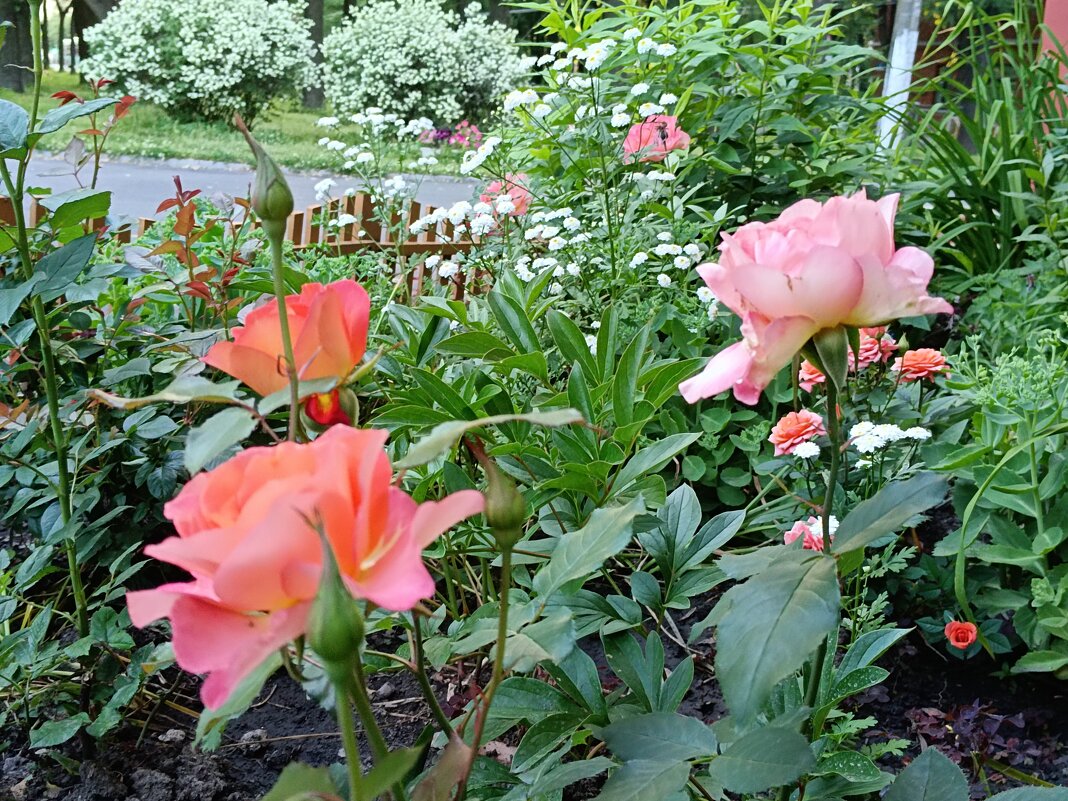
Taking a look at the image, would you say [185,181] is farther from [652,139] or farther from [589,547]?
[589,547]

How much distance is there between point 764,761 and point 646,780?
3.2 inches

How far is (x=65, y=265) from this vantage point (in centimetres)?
103

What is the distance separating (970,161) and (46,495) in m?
2.74

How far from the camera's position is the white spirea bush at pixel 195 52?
1276cm

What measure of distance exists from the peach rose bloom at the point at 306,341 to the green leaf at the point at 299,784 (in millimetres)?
204

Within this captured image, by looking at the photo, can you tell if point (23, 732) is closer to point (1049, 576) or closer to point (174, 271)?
point (174, 271)

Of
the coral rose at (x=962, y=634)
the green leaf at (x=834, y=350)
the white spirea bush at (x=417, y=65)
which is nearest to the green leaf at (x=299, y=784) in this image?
the green leaf at (x=834, y=350)

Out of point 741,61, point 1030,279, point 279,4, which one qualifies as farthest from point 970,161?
point 279,4

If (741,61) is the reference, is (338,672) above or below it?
below

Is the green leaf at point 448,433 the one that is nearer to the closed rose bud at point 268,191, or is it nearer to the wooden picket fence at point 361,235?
the closed rose bud at point 268,191

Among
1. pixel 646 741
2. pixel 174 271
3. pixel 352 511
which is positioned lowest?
pixel 646 741

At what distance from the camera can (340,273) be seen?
7.32 feet

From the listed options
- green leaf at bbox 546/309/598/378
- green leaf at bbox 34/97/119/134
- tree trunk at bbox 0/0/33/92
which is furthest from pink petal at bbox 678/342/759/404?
tree trunk at bbox 0/0/33/92

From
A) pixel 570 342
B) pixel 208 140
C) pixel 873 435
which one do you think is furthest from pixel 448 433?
pixel 208 140
